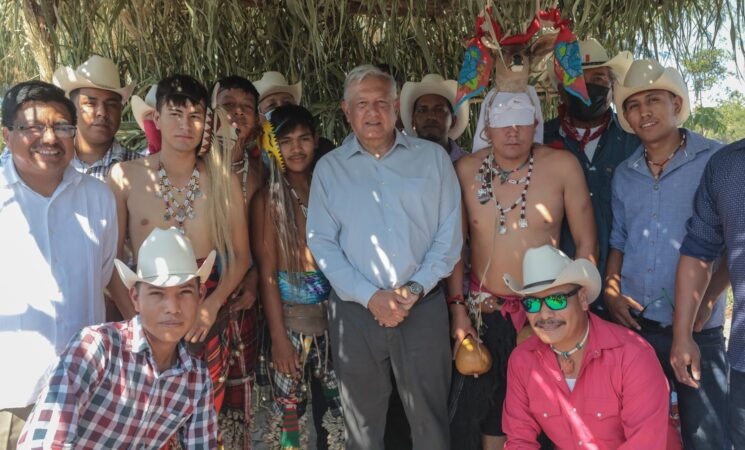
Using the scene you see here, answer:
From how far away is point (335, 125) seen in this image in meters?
4.68

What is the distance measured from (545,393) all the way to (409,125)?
1.91 m

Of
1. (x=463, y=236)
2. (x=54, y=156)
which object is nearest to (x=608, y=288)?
(x=463, y=236)

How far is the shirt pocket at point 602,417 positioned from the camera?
2.50m

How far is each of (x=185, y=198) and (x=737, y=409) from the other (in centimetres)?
236

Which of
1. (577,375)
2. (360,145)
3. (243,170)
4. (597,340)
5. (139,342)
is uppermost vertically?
(360,145)

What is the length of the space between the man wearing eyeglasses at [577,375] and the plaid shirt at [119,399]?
49.2 inches

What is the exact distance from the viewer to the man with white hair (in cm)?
285

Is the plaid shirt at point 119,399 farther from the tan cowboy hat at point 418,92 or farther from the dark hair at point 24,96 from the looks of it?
the tan cowboy hat at point 418,92

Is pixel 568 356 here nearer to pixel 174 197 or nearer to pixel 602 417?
pixel 602 417

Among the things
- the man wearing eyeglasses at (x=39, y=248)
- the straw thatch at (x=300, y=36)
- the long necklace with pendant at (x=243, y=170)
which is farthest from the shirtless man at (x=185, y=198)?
the straw thatch at (x=300, y=36)

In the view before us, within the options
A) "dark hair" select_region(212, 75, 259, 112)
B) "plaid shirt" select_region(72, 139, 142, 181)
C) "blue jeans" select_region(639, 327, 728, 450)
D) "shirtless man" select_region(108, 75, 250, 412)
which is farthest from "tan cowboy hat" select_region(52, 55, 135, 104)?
"blue jeans" select_region(639, 327, 728, 450)

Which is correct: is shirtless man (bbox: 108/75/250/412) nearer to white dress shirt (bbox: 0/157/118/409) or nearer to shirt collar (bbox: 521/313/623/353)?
A: white dress shirt (bbox: 0/157/118/409)

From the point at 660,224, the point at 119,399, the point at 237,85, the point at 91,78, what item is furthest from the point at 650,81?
the point at 91,78

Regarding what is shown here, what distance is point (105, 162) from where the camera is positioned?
11.2ft
